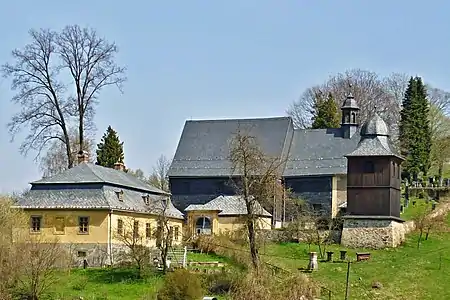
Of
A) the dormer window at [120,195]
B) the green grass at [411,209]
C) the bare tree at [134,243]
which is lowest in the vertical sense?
the bare tree at [134,243]

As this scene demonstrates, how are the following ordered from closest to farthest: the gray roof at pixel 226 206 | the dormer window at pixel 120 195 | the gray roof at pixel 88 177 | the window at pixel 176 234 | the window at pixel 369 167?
1. the gray roof at pixel 88 177
2. the dormer window at pixel 120 195
3. the window at pixel 176 234
4. the window at pixel 369 167
5. the gray roof at pixel 226 206

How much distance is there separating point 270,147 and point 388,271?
21.5m

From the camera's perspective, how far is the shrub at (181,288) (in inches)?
1276

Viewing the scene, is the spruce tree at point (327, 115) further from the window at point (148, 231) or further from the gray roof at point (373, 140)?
the window at point (148, 231)

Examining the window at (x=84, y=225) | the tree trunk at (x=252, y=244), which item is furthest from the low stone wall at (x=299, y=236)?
the window at (x=84, y=225)

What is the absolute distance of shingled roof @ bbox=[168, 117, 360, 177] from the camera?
5609cm

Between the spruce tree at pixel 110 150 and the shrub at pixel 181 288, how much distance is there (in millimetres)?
27487

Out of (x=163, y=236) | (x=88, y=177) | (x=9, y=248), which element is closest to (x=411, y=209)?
(x=163, y=236)

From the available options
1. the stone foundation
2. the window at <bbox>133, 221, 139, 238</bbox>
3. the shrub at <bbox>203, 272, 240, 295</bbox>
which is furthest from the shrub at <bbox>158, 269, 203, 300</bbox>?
the stone foundation

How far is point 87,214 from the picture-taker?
41969mm

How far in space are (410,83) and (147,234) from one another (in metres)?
31.0

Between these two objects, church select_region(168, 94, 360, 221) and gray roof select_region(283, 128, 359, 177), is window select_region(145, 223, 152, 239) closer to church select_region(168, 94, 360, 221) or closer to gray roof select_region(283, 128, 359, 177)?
church select_region(168, 94, 360, 221)

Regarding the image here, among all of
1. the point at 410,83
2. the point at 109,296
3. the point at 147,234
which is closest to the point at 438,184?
the point at 410,83

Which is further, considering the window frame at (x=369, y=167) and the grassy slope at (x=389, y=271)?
the window frame at (x=369, y=167)
